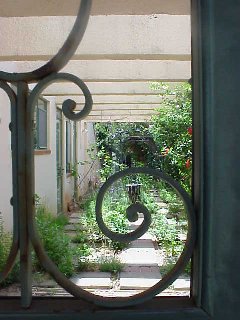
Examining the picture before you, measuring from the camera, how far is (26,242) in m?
0.64

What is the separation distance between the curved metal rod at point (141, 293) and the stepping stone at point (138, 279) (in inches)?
163

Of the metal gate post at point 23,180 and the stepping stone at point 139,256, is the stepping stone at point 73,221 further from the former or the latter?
the metal gate post at point 23,180

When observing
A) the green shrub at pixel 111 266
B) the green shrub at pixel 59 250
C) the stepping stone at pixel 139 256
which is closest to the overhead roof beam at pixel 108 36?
the green shrub at pixel 59 250

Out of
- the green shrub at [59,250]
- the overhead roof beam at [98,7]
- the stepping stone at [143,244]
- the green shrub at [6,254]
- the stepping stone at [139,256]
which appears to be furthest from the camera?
the stepping stone at [143,244]

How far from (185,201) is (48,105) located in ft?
27.0

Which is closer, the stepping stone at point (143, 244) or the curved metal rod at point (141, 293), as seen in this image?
the curved metal rod at point (141, 293)

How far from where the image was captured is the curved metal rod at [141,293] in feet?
2.02

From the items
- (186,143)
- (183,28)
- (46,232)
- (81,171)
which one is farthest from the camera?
(81,171)

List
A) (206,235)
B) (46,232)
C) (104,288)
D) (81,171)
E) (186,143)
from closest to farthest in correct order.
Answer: (206,235)
(104,288)
(46,232)
(186,143)
(81,171)

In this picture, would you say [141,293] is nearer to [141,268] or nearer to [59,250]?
[59,250]

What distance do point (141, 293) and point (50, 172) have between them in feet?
27.7

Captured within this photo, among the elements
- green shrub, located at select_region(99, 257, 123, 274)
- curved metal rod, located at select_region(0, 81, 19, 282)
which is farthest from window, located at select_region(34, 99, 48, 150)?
curved metal rod, located at select_region(0, 81, 19, 282)

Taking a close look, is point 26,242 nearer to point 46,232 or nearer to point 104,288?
point 104,288

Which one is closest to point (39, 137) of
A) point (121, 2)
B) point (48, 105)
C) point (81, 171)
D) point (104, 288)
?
point (48, 105)
